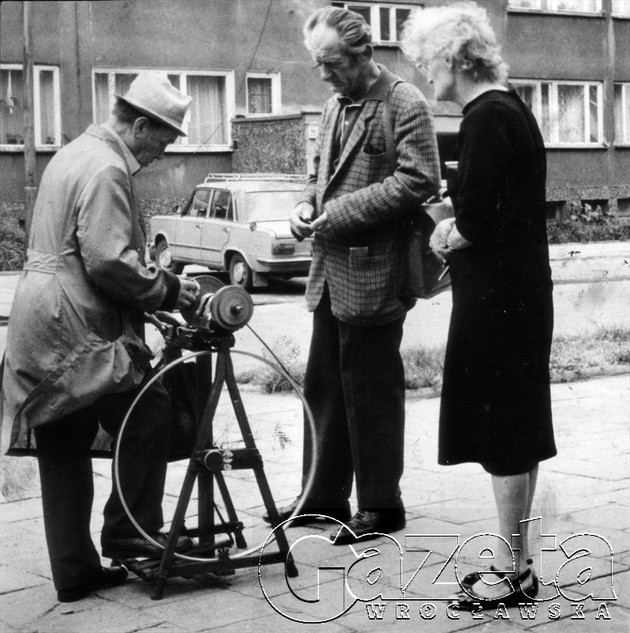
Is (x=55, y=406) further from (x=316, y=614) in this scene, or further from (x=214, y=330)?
(x=316, y=614)

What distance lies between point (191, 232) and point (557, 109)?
46.2 ft

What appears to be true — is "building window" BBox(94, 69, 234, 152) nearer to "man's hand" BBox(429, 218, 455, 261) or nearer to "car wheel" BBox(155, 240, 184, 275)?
"car wheel" BBox(155, 240, 184, 275)

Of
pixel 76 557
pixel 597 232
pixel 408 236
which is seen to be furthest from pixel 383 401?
pixel 597 232

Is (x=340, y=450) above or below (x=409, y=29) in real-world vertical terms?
below

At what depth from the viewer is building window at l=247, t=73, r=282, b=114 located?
25.0m

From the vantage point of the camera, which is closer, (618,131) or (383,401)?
(383,401)

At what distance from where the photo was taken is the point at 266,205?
16.8 m

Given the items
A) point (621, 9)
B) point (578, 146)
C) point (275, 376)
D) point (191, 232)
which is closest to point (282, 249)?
point (191, 232)

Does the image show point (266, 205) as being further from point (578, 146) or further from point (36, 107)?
point (578, 146)

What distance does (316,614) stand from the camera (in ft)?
12.6

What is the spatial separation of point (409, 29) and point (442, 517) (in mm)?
1999

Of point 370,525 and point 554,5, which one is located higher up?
point 554,5

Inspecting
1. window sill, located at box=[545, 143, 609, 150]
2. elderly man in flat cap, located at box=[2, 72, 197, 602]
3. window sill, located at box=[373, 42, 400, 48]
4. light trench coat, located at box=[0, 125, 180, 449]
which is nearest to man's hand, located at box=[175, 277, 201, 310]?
elderly man in flat cap, located at box=[2, 72, 197, 602]

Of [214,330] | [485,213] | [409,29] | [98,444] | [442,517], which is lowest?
[442,517]
